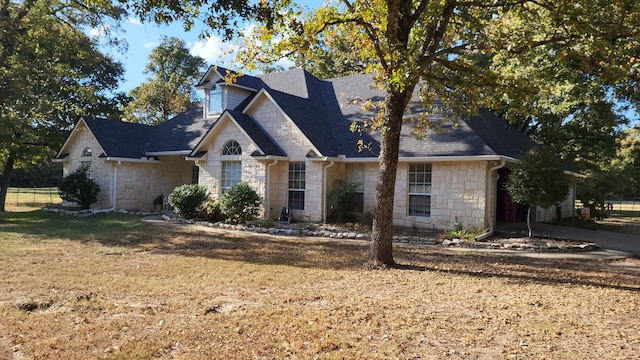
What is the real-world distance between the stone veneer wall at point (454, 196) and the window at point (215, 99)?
1018 centimetres

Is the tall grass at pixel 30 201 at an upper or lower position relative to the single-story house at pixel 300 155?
lower

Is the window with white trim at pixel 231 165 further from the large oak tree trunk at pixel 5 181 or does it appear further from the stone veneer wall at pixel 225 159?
the large oak tree trunk at pixel 5 181

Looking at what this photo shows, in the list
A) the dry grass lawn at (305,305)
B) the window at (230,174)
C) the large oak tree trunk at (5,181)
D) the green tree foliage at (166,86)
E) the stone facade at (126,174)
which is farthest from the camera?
the green tree foliage at (166,86)

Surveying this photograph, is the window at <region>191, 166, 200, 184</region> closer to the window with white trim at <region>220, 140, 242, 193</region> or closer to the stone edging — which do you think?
the window with white trim at <region>220, 140, 242, 193</region>

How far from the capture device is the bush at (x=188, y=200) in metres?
18.3

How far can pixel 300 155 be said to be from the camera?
1789 centimetres

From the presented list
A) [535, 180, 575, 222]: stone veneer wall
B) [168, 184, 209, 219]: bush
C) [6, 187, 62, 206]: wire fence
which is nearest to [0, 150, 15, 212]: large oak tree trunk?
[6, 187, 62, 206]: wire fence

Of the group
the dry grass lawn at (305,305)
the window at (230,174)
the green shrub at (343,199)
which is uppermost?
the window at (230,174)

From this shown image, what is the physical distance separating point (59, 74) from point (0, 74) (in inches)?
114

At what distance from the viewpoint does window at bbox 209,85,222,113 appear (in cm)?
2197

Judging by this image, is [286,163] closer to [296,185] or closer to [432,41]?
[296,185]

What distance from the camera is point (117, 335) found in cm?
543

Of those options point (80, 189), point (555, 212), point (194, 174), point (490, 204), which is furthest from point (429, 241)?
point (80, 189)

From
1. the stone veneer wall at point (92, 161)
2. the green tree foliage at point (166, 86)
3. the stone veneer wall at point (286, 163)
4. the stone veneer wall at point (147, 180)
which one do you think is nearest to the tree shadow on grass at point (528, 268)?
the stone veneer wall at point (286, 163)
